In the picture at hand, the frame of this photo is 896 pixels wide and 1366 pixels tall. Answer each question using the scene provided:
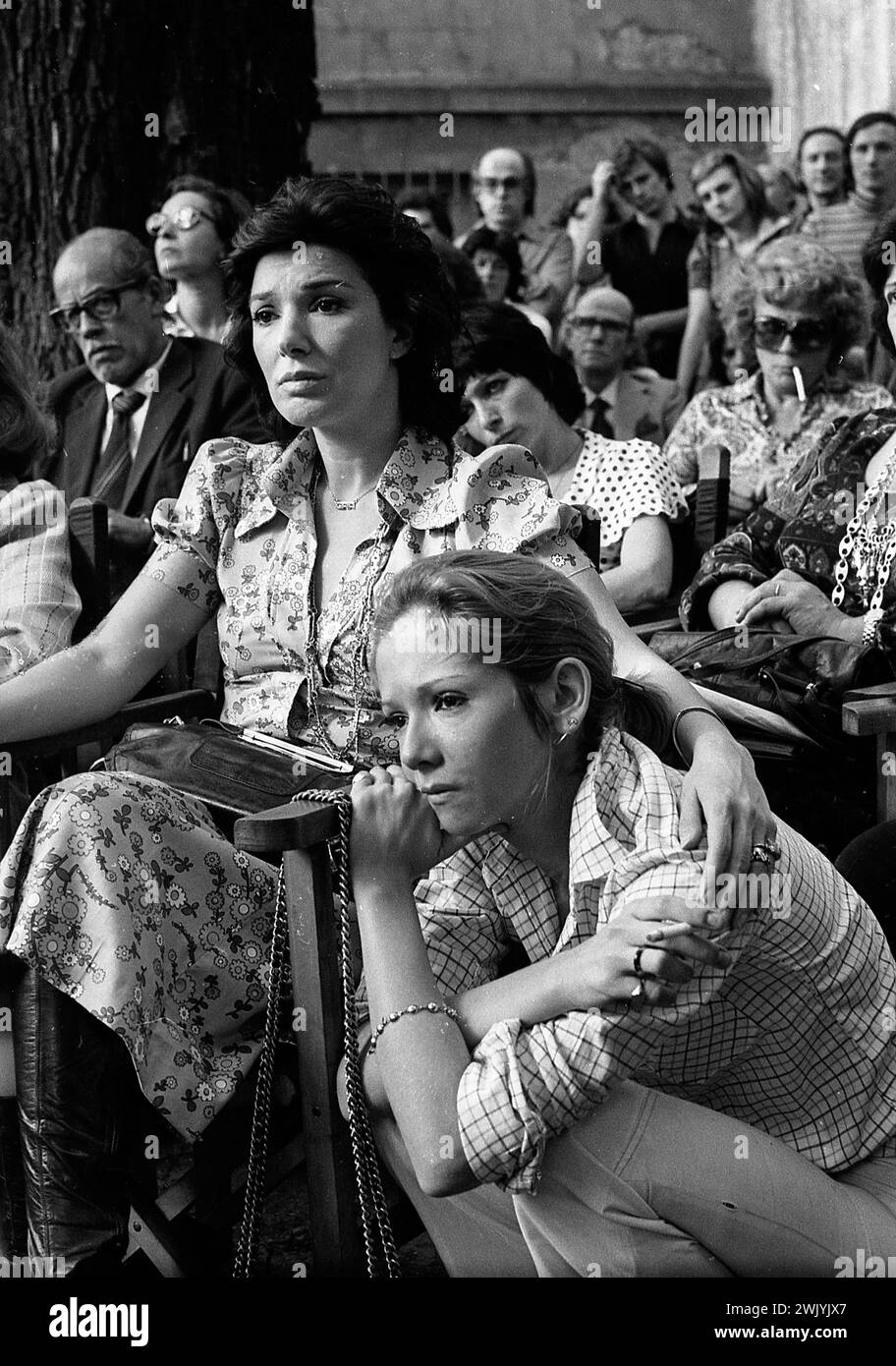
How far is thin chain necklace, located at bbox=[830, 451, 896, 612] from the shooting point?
130 inches

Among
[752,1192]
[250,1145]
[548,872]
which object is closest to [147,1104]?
[250,1145]

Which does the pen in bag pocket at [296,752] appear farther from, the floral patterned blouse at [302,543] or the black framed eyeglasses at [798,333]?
the black framed eyeglasses at [798,333]

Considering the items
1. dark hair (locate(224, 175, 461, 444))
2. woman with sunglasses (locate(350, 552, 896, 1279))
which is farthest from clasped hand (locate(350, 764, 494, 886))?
dark hair (locate(224, 175, 461, 444))

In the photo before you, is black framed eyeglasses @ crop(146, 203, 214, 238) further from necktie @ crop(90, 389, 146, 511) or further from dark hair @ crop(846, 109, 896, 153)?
dark hair @ crop(846, 109, 896, 153)

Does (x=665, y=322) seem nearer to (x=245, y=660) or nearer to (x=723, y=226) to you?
(x=723, y=226)

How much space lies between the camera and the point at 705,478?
13.6 ft

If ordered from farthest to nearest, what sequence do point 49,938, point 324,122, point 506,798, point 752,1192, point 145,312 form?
point 324,122 → point 145,312 → point 49,938 → point 506,798 → point 752,1192

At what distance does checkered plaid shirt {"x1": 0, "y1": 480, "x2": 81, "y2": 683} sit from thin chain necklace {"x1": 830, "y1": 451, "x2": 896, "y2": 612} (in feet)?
5.11

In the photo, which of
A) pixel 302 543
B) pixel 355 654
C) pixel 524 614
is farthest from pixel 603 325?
pixel 524 614

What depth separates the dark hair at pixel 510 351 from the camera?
13.7ft

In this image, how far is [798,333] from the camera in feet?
14.8

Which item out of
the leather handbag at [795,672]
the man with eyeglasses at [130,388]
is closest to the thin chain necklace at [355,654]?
the leather handbag at [795,672]
